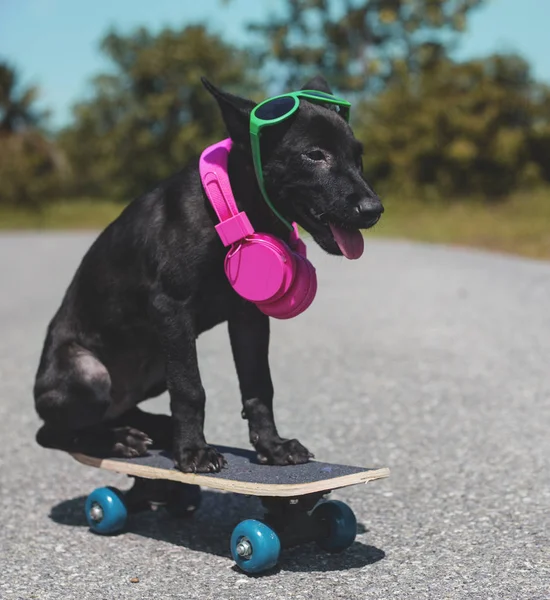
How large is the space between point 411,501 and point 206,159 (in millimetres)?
1905

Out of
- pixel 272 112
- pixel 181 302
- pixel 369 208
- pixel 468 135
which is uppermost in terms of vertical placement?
pixel 468 135

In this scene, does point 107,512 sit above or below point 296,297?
below

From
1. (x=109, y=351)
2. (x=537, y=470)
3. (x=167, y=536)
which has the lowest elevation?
(x=167, y=536)

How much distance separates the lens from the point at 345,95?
42375mm

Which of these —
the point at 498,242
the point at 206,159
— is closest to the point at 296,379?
the point at 206,159

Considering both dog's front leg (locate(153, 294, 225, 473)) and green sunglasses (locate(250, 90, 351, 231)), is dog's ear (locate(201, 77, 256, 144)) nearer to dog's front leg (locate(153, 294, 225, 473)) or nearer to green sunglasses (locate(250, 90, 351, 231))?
green sunglasses (locate(250, 90, 351, 231))

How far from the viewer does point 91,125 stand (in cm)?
5784

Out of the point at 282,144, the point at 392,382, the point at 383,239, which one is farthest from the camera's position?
the point at 383,239

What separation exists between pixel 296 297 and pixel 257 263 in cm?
21

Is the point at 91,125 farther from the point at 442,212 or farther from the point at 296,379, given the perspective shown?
the point at 296,379

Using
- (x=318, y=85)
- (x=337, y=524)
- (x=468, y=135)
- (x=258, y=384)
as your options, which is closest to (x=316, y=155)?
(x=318, y=85)

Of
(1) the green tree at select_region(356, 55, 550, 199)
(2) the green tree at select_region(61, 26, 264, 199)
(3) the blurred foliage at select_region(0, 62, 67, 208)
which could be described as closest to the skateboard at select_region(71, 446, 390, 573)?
(1) the green tree at select_region(356, 55, 550, 199)

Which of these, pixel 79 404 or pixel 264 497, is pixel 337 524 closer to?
pixel 264 497

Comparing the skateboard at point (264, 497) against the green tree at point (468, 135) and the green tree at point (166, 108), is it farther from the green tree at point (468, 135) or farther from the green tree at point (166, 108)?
the green tree at point (166, 108)
